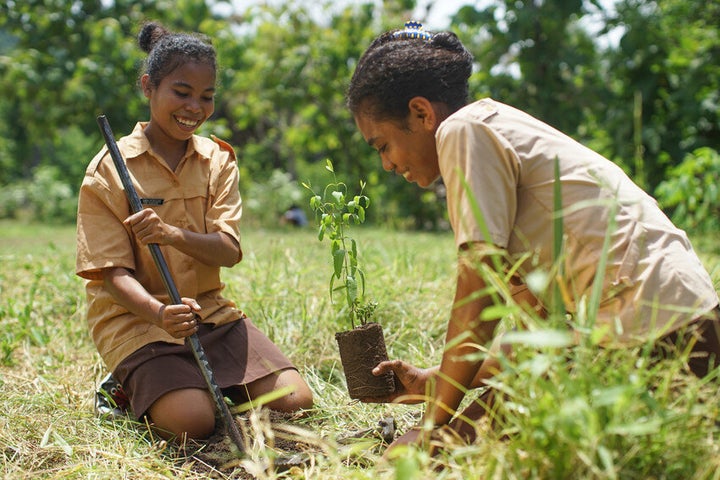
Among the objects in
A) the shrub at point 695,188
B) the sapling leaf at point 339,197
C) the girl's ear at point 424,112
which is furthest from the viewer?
the shrub at point 695,188

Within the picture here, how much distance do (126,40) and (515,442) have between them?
8512 millimetres

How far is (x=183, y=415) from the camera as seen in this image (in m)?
2.31

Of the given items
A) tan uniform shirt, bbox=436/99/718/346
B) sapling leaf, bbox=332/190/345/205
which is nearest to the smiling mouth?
sapling leaf, bbox=332/190/345/205

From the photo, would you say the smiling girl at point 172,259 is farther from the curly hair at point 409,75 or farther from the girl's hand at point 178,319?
the curly hair at point 409,75

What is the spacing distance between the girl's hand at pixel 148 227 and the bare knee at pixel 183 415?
50 centimetres

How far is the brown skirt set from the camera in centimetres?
239

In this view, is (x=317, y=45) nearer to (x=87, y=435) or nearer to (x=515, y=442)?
(x=87, y=435)

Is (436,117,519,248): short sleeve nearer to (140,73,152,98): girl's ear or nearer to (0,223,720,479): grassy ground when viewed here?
(0,223,720,479): grassy ground

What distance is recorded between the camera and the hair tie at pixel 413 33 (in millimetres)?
1946

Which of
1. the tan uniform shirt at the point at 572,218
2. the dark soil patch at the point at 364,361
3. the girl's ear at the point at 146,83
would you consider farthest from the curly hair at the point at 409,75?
the girl's ear at the point at 146,83

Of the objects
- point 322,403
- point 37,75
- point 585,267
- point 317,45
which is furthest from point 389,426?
point 37,75

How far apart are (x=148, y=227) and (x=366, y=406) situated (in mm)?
966

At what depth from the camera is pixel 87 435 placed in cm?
227

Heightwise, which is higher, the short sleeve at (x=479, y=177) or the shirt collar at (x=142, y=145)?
the shirt collar at (x=142, y=145)
